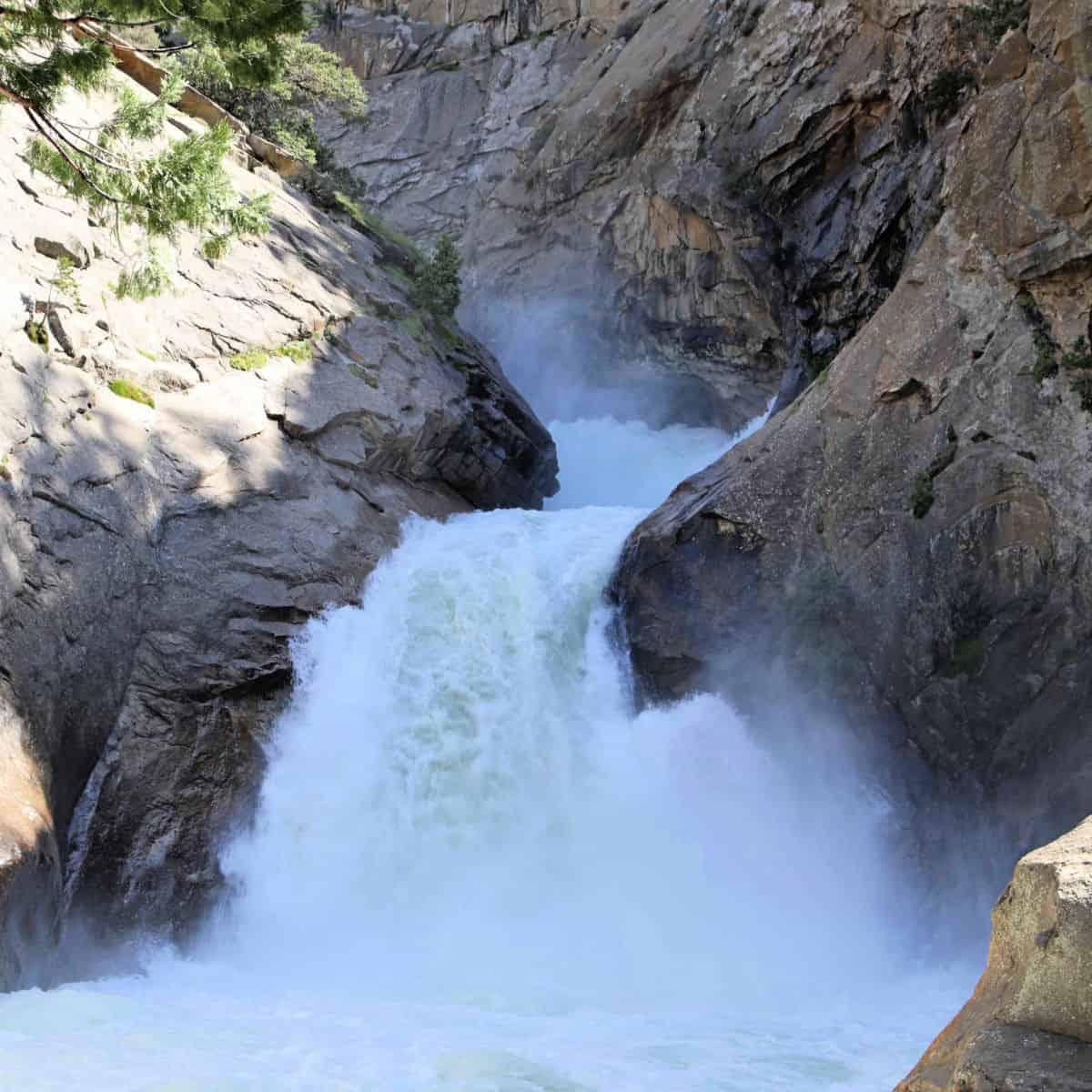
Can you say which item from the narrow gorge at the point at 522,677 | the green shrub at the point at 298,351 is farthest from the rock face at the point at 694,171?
the green shrub at the point at 298,351

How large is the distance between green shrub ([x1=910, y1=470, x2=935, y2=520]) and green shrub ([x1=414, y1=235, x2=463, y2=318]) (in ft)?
38.6

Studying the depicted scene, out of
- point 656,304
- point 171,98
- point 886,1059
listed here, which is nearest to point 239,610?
point 171,98

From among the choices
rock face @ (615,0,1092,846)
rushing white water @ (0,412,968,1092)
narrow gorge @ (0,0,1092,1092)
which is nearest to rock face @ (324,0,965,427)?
narrow gorge @ (0,0,1092,1092)

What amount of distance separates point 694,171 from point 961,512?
14002 mm

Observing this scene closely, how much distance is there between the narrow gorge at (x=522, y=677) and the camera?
10.3 meters

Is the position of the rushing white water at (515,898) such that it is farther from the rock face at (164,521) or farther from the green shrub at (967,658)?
the green shrub at (967,658)

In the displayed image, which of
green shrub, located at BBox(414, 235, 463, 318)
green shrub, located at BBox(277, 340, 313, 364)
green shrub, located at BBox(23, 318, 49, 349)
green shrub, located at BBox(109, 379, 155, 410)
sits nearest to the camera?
green shrub, located at BBox(23, 318, 49, 349)

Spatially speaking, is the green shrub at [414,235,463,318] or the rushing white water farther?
the green shrub at [414,235,463,318]

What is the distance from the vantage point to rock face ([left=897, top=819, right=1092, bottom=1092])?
14.3 feet

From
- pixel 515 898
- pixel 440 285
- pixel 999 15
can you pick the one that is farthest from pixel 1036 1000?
pixel 440 285

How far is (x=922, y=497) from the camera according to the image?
43.6ft

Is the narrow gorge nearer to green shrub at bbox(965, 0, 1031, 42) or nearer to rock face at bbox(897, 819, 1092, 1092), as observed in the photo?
green shrub at bbox(965, 0, 1031, 42)

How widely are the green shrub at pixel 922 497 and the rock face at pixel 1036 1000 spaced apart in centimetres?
857

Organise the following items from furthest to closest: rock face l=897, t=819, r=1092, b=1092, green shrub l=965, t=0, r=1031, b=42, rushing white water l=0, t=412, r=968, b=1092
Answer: green shrub l=965, t=0, r=1031, b=42 < rushing white water l=0, t=412, r=968, b=1092 < rock face l=897, t=819, r=1092, b=1092
